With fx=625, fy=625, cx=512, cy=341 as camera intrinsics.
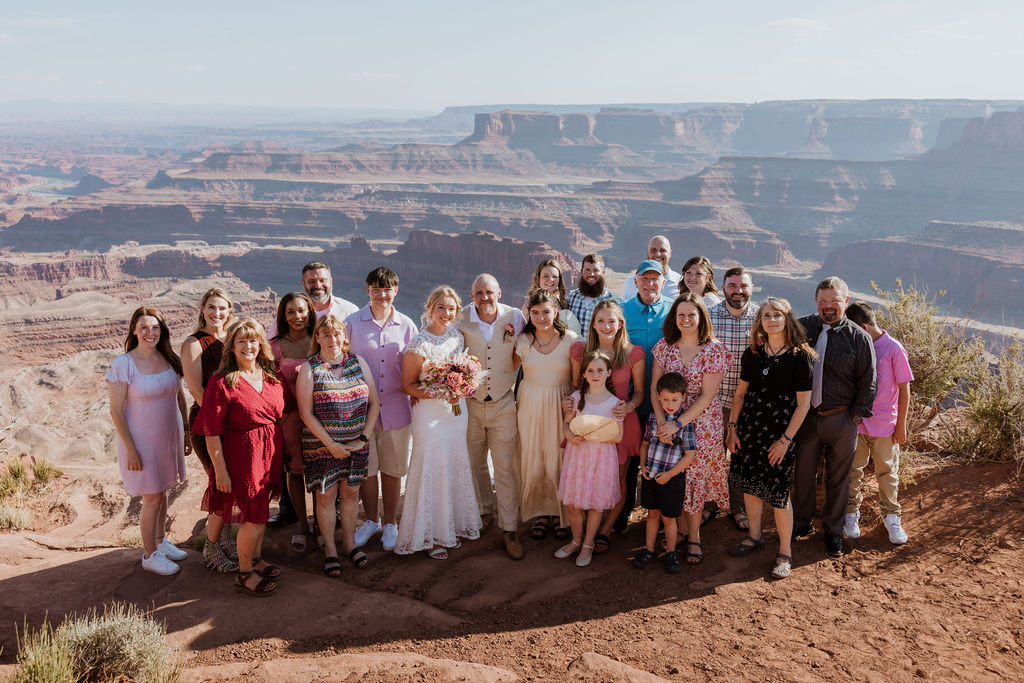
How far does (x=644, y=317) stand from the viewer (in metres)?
5.74

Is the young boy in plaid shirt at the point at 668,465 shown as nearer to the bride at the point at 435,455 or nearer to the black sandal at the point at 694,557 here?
the black sandal at the point at 694,557

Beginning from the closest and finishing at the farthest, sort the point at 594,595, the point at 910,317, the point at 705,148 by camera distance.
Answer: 1. the point at 594,595
2. the point at 910,317
3. the point at 705,148

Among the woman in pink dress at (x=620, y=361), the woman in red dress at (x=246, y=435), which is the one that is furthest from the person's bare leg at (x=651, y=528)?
the woman in red dress at (x=246, y=435)

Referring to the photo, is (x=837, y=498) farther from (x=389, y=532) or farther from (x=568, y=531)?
(x=389, y=532)

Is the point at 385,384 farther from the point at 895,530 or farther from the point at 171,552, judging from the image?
the point at 895,530

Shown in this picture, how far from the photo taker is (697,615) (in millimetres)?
4477

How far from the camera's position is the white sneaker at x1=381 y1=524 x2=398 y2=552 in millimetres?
5555

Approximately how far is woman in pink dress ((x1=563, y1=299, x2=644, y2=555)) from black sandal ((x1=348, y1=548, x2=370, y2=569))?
7.03 ft

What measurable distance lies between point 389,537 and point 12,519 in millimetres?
5462

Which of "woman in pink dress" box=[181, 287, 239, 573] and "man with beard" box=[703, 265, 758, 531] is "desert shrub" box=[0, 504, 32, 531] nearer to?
"woman in pink dress" box=[181, 287, 239, 573]

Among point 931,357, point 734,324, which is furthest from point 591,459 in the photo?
point 931,357

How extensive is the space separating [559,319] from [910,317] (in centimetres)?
655

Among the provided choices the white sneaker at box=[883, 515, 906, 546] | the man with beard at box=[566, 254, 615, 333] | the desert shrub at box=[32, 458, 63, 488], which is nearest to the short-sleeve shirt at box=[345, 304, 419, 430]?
the man with beard at box=[566, 254, 615, 333]

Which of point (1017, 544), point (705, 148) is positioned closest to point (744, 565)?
point (1017, 544)
